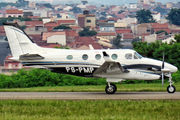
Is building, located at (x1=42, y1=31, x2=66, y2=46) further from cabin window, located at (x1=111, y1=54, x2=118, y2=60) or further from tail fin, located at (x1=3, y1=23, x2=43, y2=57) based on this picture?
cabin window, located at (x1=111, y1=54, x2=118, y2=60)

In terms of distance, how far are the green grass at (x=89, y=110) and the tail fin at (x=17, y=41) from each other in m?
5.26

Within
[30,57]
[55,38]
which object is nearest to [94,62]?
[30,57]

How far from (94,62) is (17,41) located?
5.29m

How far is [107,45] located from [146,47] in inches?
5632

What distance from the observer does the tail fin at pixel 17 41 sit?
2680 cm

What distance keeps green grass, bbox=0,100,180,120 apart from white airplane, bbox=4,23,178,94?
4.01m

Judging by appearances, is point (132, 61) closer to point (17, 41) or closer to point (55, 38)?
point (17, 41)

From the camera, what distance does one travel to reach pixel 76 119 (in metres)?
17.7

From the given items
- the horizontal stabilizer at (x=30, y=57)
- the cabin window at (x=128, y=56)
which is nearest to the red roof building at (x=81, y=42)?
the horizontal stabilizer at (x=30, y=57)

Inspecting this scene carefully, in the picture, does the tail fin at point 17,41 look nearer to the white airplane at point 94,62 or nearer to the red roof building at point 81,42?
the white airplane at point 94,62

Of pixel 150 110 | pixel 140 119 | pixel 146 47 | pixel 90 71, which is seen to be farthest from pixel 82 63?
pixel 146 47

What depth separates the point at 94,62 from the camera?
85.7 ft

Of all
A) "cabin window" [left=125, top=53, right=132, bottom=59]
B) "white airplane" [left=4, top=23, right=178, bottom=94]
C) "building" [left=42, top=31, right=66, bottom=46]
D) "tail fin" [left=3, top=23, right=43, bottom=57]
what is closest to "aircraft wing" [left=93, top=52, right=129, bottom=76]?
"white airplane" [left=4, top=23, right=178, bottom=94]

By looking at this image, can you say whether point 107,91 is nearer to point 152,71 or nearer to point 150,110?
point 152,71
